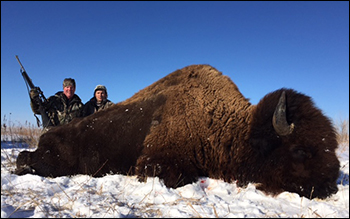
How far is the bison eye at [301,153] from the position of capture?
364 centimetres

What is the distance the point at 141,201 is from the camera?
2639 millimetres

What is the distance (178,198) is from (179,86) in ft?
7.19

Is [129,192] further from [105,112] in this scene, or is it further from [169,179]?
[105,112]

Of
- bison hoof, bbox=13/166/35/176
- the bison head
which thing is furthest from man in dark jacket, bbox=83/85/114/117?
the bison head

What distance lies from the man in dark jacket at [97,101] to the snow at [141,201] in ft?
11.3

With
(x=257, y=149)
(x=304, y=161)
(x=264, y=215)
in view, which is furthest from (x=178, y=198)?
(x=304, y=161)

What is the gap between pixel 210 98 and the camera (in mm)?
4344

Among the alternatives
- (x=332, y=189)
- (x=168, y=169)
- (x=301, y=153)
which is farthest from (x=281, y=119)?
(x=168, y=169)

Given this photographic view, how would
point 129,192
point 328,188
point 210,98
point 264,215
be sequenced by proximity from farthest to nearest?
point 210,98, point 328,188, point 129,192, point 264,215

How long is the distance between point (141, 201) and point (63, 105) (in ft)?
15.8

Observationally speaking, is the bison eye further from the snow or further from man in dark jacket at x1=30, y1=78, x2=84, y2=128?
man in dark jacket at x1=30, y1=78, x2=84, y2=128

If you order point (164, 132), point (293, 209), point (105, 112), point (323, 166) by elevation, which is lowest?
point (293, 209)

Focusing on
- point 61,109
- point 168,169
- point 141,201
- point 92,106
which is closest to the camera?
point 141,201

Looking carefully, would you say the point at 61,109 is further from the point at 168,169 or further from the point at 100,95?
the point at 168,169
